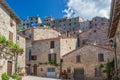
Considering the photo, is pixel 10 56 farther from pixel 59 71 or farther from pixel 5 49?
pixel 59 71

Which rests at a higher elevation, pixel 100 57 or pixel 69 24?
pixel 69 24

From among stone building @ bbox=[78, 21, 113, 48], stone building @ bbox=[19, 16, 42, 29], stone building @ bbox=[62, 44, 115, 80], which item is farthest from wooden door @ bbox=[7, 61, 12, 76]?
stone building @ bbox=[19, 16, 42, 29]

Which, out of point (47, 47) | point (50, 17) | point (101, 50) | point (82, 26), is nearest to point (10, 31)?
point (101, 50)

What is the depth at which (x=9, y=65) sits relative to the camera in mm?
20797

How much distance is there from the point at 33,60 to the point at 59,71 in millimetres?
6636

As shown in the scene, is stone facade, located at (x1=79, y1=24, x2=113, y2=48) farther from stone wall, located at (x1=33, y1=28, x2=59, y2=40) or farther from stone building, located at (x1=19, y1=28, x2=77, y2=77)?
stone wall, located at (x1=33, y1=28, x2=59, y2=40)

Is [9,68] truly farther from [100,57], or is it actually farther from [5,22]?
[100,57]

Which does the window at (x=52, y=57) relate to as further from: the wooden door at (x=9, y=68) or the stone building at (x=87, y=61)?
the wooden door at (x=9, y=68)

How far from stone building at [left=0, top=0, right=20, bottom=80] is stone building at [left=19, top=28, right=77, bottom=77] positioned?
60.1ft

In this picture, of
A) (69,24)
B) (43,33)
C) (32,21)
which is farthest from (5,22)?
(32,21)

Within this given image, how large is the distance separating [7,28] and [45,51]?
22360mm

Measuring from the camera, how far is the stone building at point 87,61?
34.5 meters

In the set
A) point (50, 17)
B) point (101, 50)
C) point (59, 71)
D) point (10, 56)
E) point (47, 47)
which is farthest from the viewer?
point (50, 17)

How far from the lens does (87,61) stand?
36219mm
